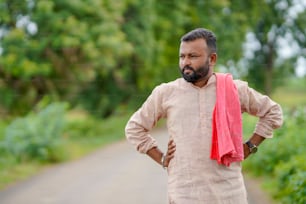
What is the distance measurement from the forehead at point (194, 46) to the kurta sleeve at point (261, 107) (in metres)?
0.29

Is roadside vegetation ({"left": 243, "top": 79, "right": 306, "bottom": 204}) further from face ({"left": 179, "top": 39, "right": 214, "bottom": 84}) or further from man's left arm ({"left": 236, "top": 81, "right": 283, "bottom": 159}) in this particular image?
face ({"left": 179, "top": 39, "right": 214, "bottom": 84})

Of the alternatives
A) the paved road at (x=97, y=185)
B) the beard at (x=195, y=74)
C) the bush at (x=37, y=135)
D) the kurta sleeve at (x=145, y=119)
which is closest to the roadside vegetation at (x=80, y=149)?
the bush at (x=37, y=135)

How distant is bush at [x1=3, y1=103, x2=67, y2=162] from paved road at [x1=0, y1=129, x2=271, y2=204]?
0.60 m

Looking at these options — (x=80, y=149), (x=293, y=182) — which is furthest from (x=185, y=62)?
(x=80, y=149)

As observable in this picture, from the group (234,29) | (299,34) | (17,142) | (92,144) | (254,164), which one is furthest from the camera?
(299,34)

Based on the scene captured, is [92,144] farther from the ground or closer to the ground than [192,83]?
farther from the ground

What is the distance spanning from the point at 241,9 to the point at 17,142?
18.1 m

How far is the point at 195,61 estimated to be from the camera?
3.68 metres

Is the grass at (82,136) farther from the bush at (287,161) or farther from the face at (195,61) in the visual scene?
the face at (195,61)

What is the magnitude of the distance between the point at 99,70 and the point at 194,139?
17753mm

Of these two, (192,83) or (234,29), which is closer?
(192,83)

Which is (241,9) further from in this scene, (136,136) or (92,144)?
(136,136)

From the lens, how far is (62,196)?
10.0 m

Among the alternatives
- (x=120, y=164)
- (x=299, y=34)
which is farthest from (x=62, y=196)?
(x=299, y=34)
